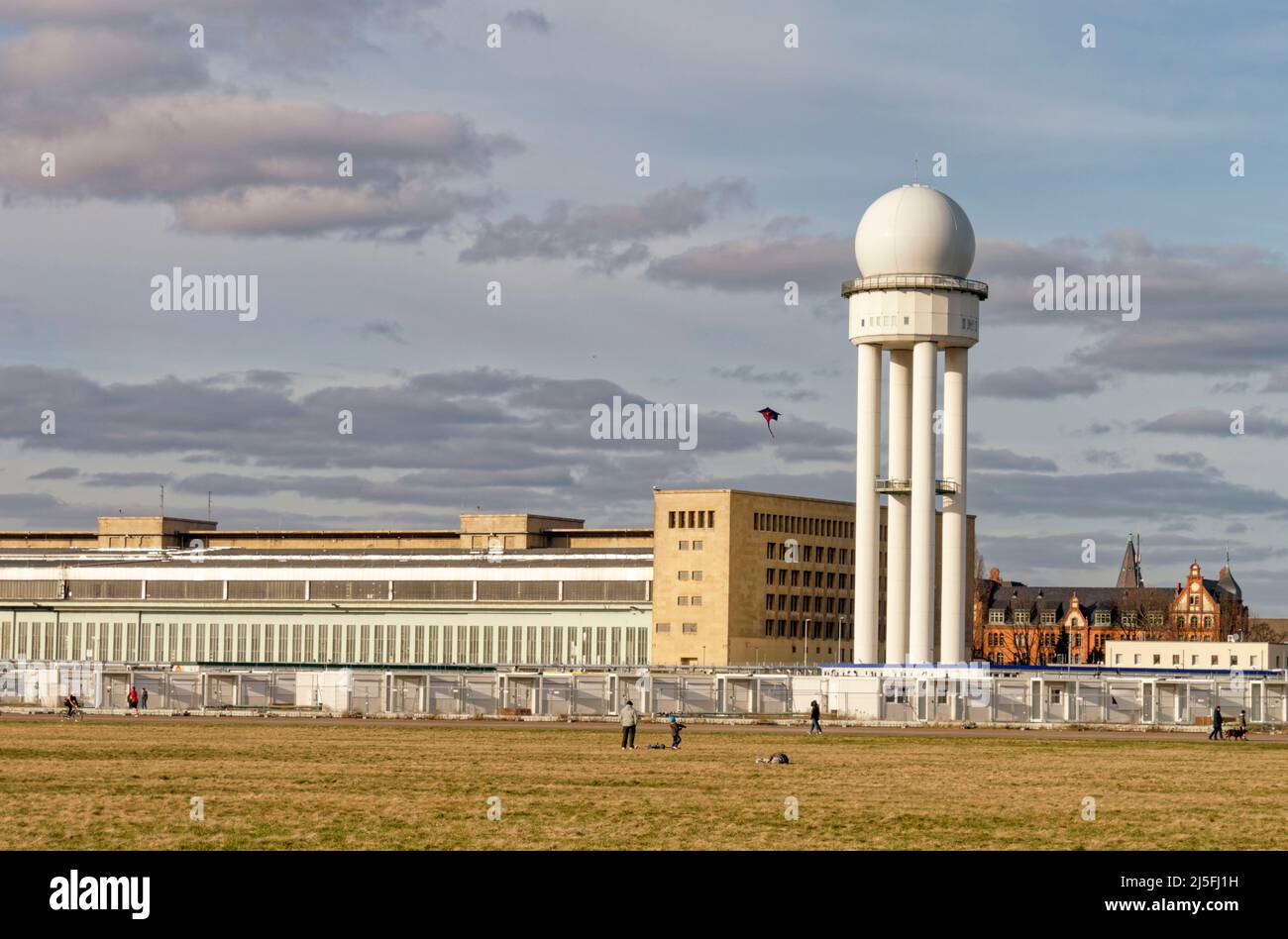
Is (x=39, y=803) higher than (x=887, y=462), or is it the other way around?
(x=887, y=462)

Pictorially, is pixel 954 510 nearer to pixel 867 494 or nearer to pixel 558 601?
pixel 867 494

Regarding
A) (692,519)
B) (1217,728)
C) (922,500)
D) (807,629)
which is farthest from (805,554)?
(1217,728)

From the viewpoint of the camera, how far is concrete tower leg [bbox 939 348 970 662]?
424 feet

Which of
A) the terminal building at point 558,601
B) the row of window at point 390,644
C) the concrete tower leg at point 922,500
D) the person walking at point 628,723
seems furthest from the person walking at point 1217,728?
the row of window at point 390,644

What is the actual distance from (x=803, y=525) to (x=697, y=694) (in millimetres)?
93629

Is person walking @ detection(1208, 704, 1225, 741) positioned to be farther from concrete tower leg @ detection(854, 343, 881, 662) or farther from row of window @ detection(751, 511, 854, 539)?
row of window @ detection(751, 511, 854, 539)

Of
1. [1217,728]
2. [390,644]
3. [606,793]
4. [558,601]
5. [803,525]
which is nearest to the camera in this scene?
[606,793]

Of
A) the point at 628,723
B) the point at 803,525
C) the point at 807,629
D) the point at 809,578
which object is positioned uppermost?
the point at 803,525

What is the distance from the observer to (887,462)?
130500 millimetres

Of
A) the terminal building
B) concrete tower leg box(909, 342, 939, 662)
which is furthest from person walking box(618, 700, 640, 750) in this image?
the terminal building

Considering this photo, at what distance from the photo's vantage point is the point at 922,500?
422 ft
